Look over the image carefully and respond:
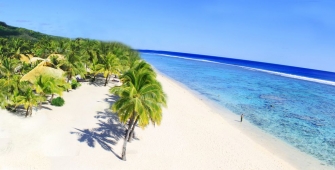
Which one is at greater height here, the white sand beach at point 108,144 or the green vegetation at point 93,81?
the green vegetation at point 93,81

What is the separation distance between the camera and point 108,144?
16.2 m

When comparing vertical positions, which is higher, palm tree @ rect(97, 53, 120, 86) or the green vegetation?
palm tree @ rect(97, 53, 120, 86)

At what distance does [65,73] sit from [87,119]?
33.8 feet

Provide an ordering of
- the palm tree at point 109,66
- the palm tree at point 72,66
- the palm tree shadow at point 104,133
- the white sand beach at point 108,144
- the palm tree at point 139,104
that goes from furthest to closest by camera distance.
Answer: the palm tree at point 109,66 < the palm tree at point 72,66 < the palm tree shadow at point 104,133 < the white sand beach at point 108,144 < the palm tree at point 139,104

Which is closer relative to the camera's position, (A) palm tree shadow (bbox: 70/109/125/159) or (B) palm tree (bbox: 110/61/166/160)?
(B) palm tree (bbox: 110/61/166/160)

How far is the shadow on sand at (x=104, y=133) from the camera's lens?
16078 millimetres

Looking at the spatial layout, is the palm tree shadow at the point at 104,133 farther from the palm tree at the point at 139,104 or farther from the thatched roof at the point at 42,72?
the thatched roof at the point at 42,72

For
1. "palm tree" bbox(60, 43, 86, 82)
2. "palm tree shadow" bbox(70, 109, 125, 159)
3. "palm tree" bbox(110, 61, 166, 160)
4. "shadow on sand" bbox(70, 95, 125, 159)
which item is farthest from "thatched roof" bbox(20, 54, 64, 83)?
"palm tree" bbox(110, 61, 166, 160)

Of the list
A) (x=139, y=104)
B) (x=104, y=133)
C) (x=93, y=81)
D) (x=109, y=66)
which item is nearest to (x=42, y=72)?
(x=109, y=66)

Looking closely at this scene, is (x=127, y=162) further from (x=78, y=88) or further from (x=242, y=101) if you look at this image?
(x=242, y=101)

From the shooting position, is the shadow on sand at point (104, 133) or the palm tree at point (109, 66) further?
the palm tree at point (109, 66)

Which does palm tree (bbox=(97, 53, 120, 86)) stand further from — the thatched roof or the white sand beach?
the white sand beach

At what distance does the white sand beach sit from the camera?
14000 millimetres

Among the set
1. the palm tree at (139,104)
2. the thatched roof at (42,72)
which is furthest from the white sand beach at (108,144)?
the thatched roof at (42,72)
